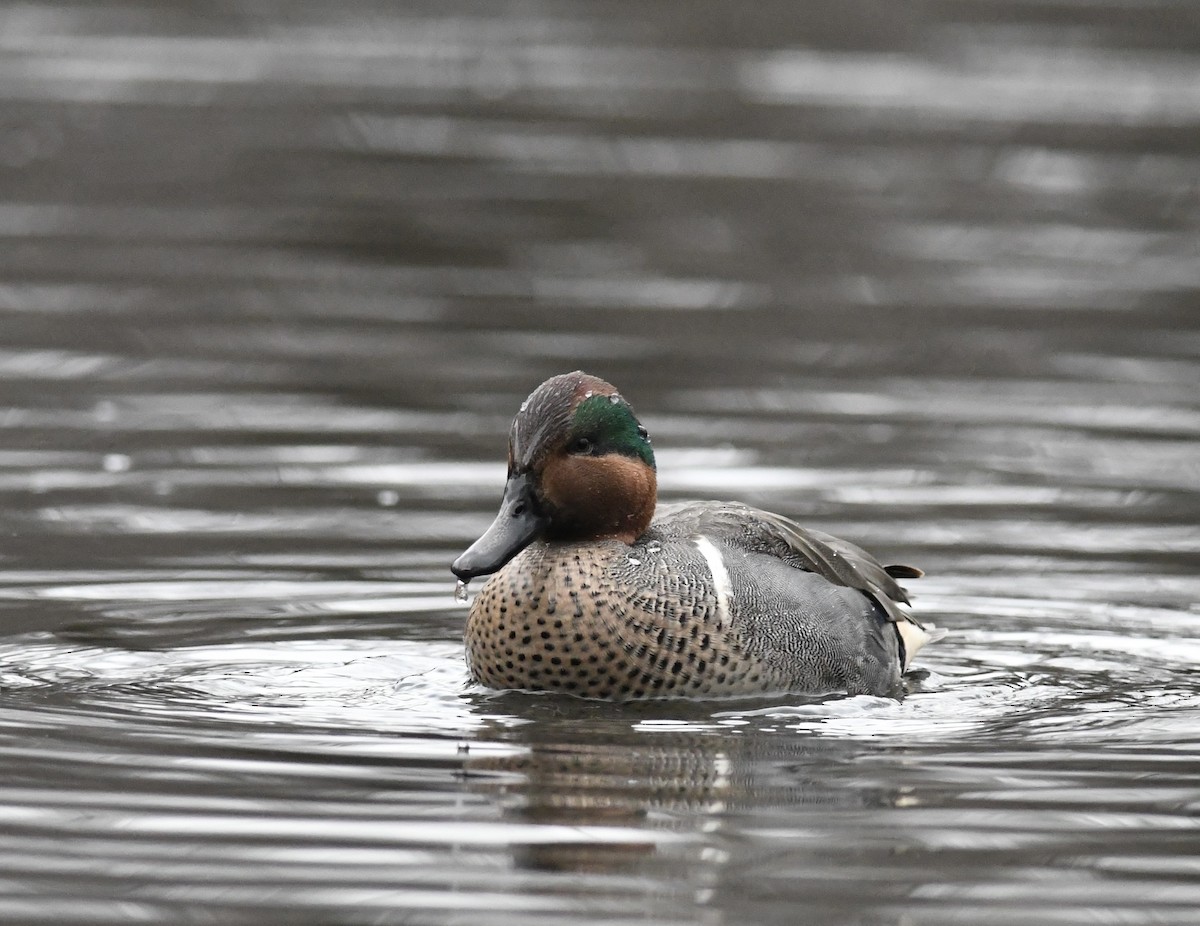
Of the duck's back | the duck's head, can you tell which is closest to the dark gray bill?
the duck's head

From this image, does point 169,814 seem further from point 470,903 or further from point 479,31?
point 479,31

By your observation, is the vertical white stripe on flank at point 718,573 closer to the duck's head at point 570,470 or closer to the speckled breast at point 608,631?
the speckled breast at point 608,631

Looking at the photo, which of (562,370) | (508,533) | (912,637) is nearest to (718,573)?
(508,533)

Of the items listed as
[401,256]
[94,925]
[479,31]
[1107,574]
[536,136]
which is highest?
[479,31]

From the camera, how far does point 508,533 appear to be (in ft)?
27.0

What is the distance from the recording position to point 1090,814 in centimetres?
697

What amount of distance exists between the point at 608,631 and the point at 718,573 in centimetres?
48

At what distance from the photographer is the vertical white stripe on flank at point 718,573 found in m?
8.35

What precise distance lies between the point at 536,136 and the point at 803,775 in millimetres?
13804

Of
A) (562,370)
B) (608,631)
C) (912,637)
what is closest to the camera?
(608,631)

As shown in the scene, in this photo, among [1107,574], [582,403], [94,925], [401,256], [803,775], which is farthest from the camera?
[401,256]

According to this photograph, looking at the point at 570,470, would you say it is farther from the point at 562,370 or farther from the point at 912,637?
the point at 562,370

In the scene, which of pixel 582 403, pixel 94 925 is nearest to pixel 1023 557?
pixel 582 403

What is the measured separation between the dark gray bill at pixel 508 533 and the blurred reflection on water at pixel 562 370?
50 centimetres
